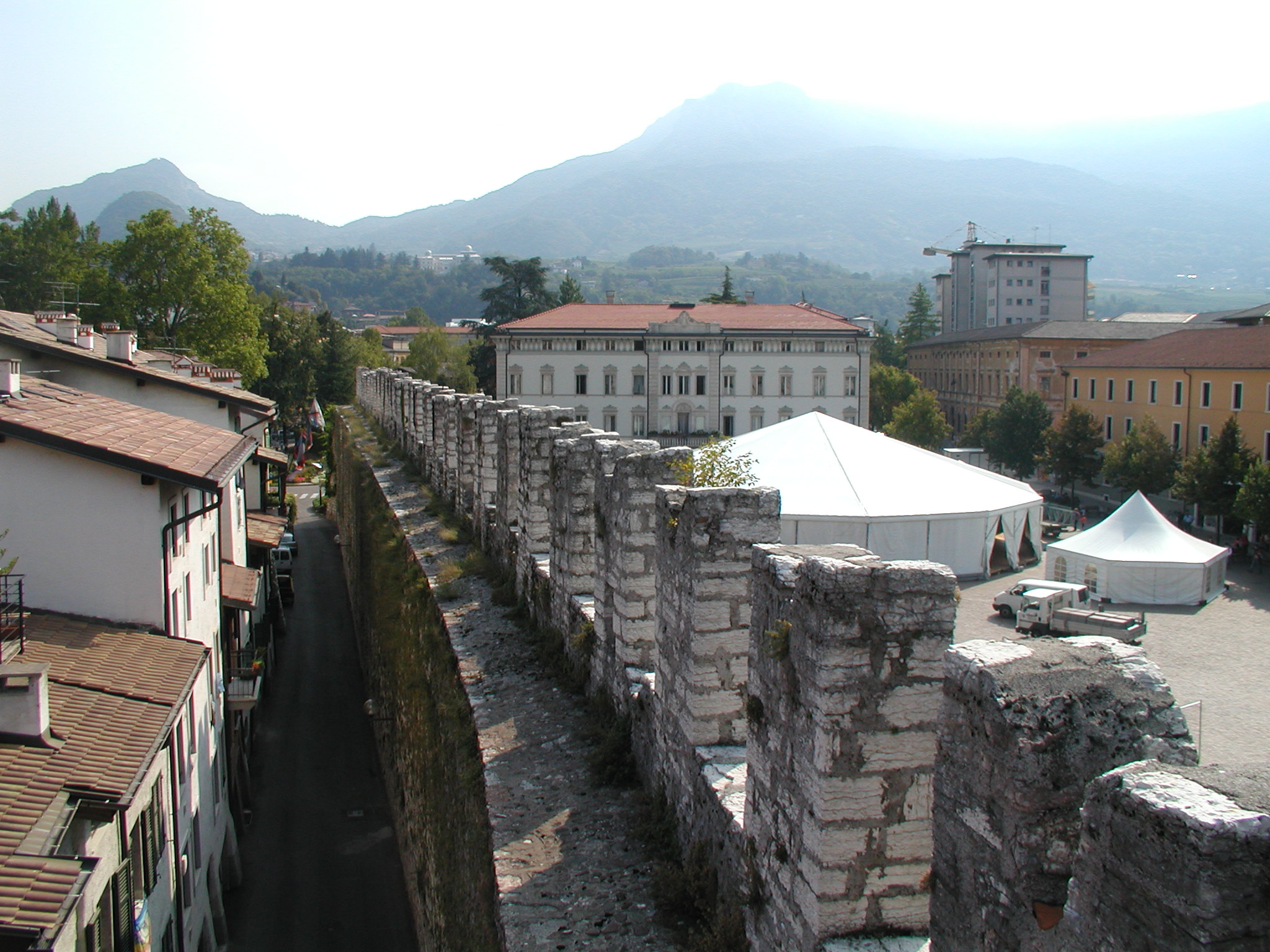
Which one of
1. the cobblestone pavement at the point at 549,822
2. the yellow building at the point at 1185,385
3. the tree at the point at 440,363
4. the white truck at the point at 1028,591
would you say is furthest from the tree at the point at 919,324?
the cobblestone pavement at the point at 549,822

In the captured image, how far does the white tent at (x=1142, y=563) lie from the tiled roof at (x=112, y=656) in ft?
68.5

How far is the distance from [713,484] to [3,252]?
207ft

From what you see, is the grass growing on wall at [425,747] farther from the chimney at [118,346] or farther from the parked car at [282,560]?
the parked car at [282,560]

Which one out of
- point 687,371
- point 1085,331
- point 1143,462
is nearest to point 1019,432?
point 1143,462

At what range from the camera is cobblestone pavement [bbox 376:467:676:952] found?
6.04m

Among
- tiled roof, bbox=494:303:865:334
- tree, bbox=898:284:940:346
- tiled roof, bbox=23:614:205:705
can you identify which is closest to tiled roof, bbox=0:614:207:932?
Result: tiled roof, bbox=23:614:205:705

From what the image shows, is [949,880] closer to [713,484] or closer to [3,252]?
[713,484]

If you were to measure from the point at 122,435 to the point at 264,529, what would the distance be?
Answer: 10.9 metres

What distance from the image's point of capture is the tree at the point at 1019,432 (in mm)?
51344

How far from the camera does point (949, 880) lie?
136 inches

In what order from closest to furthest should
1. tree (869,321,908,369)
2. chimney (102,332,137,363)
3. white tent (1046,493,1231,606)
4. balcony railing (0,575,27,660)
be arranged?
balcony railing (0,575,27,660)
chimney (102,332,137,363)
white tent (1046,493,1231,606)
tree (869,321,908,369)

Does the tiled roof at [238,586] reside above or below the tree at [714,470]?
below

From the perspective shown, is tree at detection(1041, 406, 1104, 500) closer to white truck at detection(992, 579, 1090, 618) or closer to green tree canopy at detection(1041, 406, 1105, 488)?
green tree canopy at detection(1041, 406, 1105, 488)

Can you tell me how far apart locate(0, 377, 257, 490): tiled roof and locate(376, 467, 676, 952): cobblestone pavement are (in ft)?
12.4
